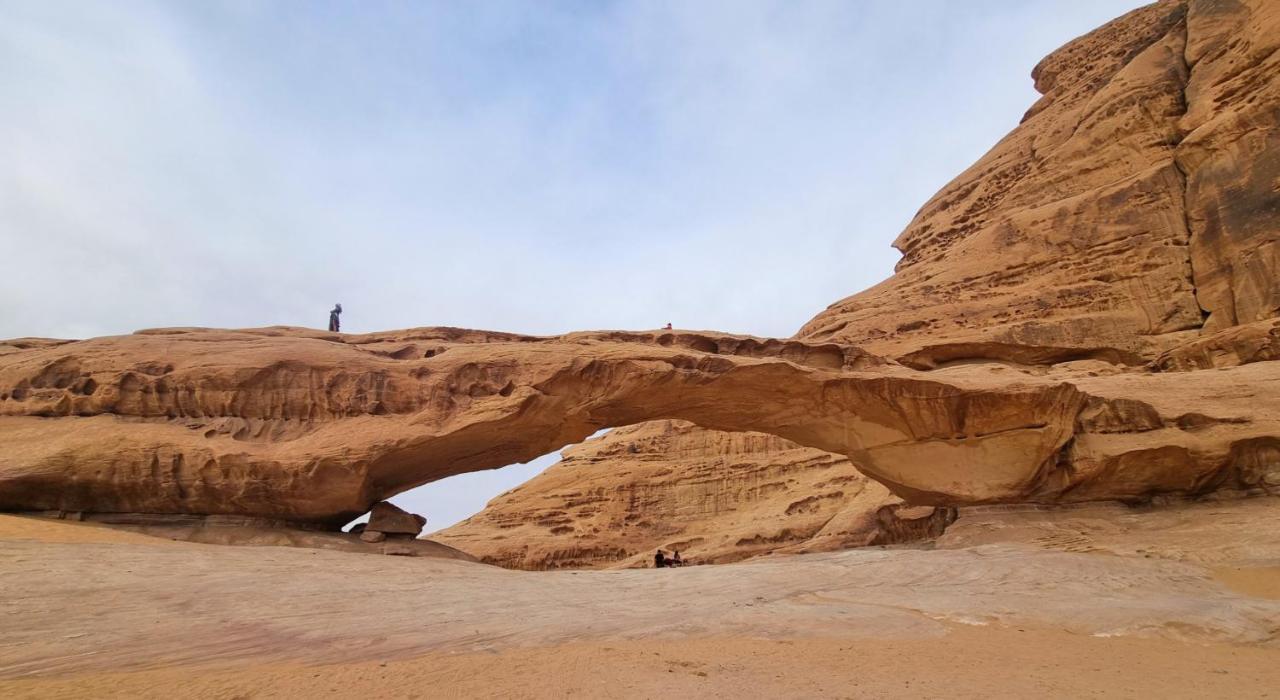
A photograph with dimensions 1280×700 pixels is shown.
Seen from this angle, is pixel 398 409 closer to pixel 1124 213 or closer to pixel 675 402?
pixel 675 402

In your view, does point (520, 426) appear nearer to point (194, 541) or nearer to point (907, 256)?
point (194, 541)

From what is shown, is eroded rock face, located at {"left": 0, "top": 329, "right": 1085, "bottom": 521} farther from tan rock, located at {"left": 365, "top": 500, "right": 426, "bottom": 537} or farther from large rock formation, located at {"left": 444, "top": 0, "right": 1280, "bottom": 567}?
large rock formation, located at {"left": 444, "top": 0, "right": 1280, "bottom": 567}

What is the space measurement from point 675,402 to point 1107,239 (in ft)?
56.0

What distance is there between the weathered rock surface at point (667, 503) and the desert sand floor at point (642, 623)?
10369 millimetres

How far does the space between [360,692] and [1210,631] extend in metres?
8.53

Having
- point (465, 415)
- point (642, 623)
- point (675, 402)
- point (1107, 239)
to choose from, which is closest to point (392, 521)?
point (465, 415)

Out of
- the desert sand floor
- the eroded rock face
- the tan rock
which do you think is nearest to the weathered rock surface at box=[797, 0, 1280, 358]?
the eroded rock face

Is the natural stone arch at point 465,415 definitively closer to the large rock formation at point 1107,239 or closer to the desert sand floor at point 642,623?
the desert sand floor at point 642,623

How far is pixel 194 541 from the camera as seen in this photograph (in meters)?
11.3

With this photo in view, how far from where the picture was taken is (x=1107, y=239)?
2247cm

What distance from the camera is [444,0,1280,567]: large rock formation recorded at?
19078 millimetres

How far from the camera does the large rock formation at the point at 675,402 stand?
38.4 ft

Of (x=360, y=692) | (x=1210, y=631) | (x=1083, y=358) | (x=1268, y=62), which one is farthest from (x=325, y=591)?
(x=1268, y=62)

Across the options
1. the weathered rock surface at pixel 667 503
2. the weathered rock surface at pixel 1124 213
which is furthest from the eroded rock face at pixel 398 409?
the weathered rock surface at pixel 1124 213
